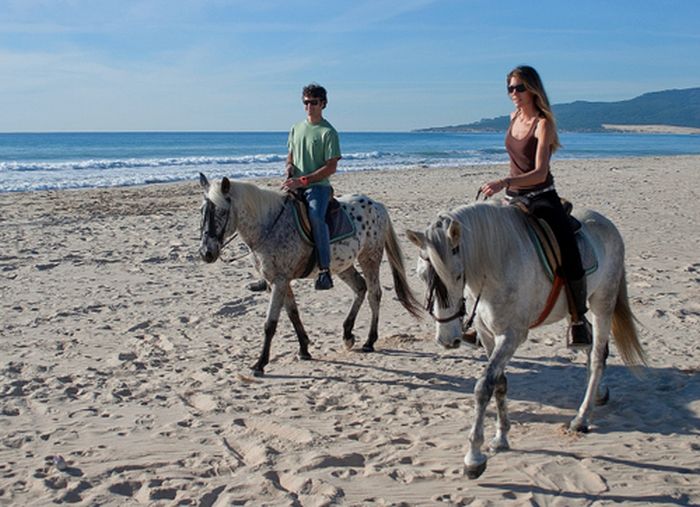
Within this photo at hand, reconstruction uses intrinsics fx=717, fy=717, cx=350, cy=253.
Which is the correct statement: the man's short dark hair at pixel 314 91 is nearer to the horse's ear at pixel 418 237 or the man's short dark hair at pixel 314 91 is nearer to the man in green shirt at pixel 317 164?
the man in green shirt at pixel 317 164

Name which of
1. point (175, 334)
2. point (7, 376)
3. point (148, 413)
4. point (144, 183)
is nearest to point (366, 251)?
point (175, 334)

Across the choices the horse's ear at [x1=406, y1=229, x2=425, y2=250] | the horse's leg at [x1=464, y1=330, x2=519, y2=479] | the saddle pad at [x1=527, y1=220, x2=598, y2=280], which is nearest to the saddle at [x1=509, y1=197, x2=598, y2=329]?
the saddle pad at [x1=527, y1=220, x2=598, y2=280]

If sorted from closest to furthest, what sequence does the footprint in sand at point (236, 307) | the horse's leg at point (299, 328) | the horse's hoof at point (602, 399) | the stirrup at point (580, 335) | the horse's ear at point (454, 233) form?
the horse's ear at point (454, 233)
the stirrup at point (580, 335)
the horse's hoof at point (602, 399)
the horse's leg at point (299, 328)
the footprint in sand at point (236, 307)

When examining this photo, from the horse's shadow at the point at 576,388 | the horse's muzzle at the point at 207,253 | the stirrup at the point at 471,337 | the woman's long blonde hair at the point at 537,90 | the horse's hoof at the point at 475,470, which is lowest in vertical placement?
the horse's shadow at the point at 576,388

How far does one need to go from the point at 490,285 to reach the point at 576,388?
1958 mm

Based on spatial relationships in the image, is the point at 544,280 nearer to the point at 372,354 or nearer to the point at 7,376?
the point at 372,354

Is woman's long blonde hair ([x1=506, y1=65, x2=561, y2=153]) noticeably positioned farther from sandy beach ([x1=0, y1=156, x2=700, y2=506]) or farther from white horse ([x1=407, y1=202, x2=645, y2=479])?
sandy beach ([x1=0, y1=156, x2=700, y2=506])

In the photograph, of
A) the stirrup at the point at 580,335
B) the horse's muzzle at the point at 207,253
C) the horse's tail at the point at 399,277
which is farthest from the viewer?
the horse's tail at the point at 399,277

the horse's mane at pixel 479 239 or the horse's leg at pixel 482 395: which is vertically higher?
the horse's mane at pixel 479 239

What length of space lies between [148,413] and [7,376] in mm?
1582

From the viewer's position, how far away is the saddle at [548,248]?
442cm

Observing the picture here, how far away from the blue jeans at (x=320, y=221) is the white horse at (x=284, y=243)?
125mm

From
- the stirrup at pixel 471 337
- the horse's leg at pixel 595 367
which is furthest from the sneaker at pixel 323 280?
the horse's leg at pixel 595 367

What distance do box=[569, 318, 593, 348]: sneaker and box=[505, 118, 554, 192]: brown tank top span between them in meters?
0.94
